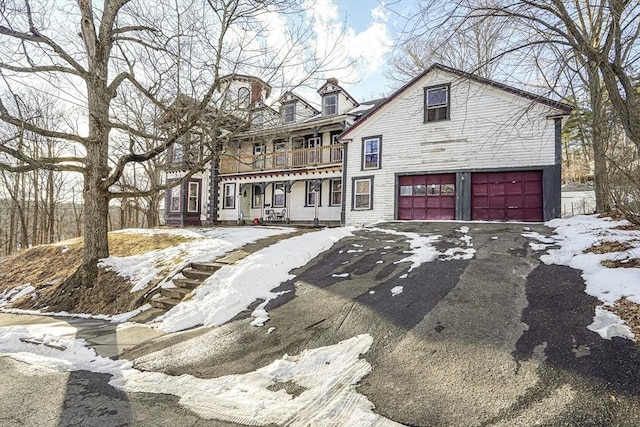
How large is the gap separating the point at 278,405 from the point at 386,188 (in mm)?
12859

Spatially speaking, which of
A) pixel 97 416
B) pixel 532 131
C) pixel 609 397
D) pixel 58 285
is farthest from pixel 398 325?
pixel 532 131

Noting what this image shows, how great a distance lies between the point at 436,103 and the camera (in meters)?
14.4

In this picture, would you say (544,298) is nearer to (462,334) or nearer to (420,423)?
(462,334)

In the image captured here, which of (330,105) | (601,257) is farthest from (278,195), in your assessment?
(601,257)

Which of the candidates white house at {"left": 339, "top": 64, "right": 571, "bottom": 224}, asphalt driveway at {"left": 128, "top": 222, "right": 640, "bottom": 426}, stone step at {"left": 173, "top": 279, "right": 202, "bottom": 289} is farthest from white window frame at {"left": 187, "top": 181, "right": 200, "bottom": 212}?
asphalt driveway at {"left": 128, "top": 222, "right": 640, "bottom": 426}

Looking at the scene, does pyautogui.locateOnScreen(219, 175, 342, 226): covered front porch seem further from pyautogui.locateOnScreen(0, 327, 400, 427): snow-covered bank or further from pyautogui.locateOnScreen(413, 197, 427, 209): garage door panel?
pyautogui.locateOnScreen(0, 327, 400, 427): snow-covered bank

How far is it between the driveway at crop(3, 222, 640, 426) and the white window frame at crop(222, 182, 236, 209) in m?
15.7

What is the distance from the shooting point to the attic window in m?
14.2

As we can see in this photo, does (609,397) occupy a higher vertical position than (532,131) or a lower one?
lower

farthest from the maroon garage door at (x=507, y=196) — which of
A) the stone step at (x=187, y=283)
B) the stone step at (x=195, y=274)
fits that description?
the stone step at (x=187, y=283)

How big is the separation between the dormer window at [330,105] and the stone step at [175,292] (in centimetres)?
1504

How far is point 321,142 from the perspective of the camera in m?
20.4

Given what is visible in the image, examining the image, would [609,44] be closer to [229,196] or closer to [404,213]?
Result: [404,213]

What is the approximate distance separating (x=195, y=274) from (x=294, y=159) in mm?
12614
